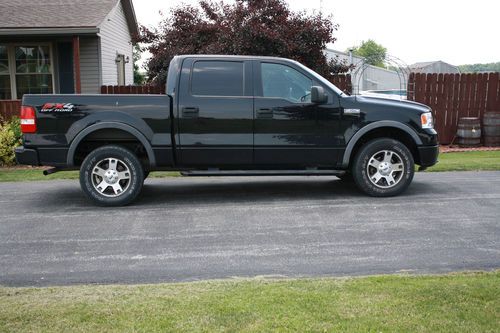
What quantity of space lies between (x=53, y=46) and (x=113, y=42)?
10.4 feet

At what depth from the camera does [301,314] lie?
12.3ft

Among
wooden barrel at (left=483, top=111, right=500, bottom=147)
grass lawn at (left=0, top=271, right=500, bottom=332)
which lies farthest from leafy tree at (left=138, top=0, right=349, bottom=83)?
grass lawn at (left=0, top=271, right=500, bottom=332)

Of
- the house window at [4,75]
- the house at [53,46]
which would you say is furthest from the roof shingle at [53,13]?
the house window at [4,75]

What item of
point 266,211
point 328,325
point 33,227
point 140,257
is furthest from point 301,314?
point 33,227

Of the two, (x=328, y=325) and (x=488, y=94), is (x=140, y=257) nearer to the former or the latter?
(x=328, y=325)

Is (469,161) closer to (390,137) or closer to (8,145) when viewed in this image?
(390,137)

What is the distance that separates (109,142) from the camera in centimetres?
786

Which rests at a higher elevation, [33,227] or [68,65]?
[68,65]

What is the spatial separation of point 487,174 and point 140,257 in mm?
6846

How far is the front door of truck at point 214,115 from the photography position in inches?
301

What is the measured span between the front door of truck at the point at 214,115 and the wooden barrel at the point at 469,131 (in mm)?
8979

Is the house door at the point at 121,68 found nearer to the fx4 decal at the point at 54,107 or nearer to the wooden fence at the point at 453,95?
the wooden fence at the point at 453,95

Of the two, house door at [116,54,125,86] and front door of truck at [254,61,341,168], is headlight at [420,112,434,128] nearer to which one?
front door of truck at [254,61,341,168]

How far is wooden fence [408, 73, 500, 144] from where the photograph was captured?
15.3m
